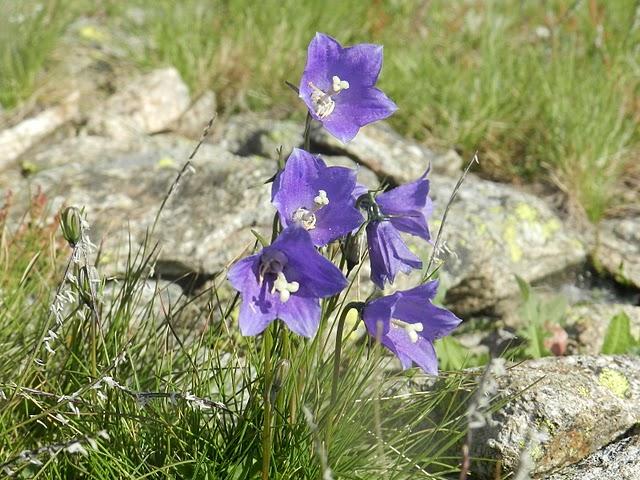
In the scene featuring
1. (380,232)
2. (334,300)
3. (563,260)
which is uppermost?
(380,232)

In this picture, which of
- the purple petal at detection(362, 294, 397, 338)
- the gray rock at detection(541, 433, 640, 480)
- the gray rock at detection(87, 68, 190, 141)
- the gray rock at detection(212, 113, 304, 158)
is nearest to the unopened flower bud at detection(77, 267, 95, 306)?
the purple petal at detection(362, 294, 397, 338)

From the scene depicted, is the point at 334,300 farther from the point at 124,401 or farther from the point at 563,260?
the point at 563,260

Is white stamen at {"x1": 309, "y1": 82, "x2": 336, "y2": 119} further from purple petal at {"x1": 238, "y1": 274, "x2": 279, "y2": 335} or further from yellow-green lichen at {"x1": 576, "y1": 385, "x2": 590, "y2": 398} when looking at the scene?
yellow-green lichen at {"x1": 576, "y1": 385, "x2": 590, "y2": 398}

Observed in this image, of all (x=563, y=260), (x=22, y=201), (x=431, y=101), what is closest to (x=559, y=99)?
(x=431, y=101)

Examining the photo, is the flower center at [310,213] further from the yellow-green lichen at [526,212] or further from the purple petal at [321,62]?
the yellow-green lichen at [526,212]

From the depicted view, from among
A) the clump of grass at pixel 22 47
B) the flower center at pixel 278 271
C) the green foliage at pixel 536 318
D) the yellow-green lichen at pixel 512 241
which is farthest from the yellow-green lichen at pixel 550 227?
the clump of grass at pixel 22 47

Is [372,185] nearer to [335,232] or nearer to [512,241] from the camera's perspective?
[512,241]

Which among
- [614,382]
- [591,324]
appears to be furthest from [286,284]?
[591,324]
